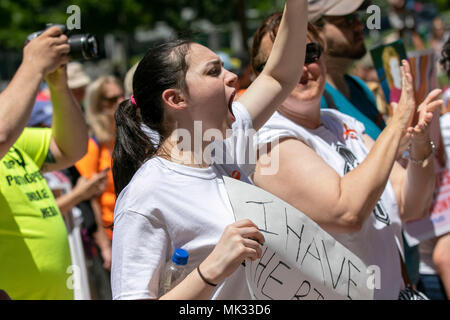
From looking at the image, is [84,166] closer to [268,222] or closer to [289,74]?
[289,74]

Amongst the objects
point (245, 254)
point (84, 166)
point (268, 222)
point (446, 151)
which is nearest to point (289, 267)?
point (268, 222)

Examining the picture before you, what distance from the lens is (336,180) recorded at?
202 centimetres

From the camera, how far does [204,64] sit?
1785 millimetres

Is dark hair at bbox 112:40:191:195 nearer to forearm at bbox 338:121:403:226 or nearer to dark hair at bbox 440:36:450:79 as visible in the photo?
forearm at bbox 338:121:403:226

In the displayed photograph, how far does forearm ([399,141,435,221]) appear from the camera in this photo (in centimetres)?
236

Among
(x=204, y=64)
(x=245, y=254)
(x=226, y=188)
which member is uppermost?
(x=204, y=64)

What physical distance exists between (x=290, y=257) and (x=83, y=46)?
119 centimetres

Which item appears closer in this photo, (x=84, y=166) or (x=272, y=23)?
(x=272, y=23)

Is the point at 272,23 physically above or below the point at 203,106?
above

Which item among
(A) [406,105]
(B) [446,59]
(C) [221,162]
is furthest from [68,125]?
(B) [446,59]

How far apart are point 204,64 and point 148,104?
201 millimetres

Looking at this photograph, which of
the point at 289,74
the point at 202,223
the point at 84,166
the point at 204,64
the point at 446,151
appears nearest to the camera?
the point at 202,223

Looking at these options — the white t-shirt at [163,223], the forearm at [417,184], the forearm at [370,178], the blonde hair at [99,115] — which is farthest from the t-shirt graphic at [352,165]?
the blonde hair at [99,115]

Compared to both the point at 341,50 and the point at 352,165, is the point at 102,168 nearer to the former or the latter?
the point at 341,50
